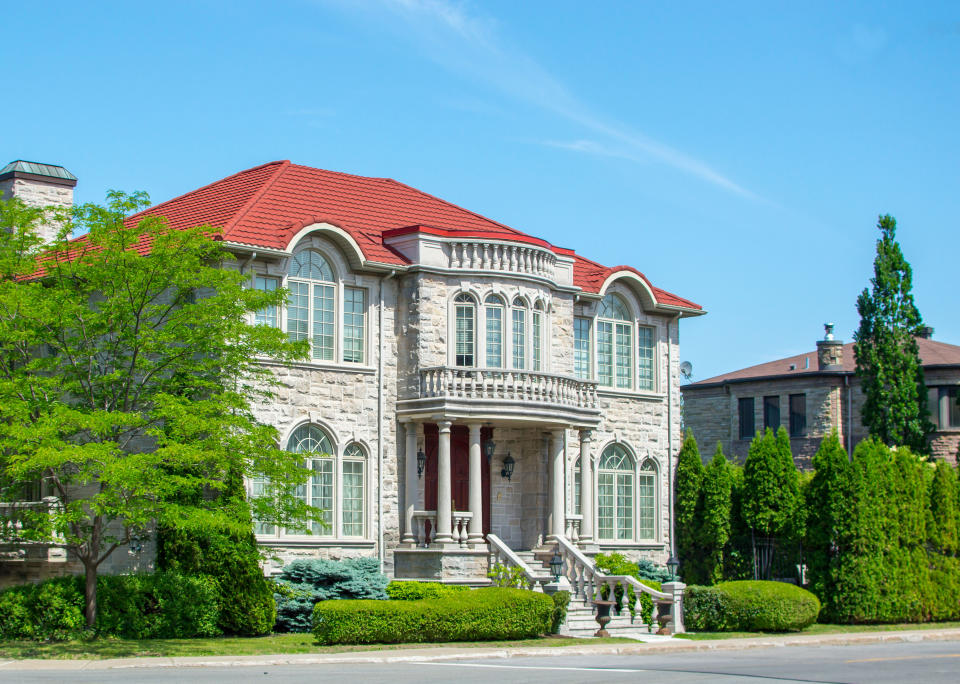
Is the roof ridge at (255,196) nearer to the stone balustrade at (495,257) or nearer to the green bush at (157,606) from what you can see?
the stone balustrade at (495,257)

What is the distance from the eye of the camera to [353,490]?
3023 centimetres

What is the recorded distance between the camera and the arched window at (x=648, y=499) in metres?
36.2

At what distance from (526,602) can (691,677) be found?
6962 mm

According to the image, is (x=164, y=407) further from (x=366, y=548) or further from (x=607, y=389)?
(x=607, y=389)

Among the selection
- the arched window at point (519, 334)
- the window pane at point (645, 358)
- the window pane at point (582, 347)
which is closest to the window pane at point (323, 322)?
the arched window at point (519, 334)

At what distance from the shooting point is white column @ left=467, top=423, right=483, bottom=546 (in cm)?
3011

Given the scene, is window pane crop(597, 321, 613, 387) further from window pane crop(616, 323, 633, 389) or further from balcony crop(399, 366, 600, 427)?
balcony crop(399, 366, 600, 427)

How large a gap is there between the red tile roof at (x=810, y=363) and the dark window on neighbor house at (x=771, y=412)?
1014mm

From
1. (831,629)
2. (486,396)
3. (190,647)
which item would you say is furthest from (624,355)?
(190,647)

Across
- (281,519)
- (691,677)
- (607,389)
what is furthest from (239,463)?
(607,389)

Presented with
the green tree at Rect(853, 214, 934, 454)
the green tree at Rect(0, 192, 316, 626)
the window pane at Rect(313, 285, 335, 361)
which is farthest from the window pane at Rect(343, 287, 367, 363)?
the green tree at Rect(853, 214, 934, 454)

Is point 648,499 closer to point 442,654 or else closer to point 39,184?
point 442,654

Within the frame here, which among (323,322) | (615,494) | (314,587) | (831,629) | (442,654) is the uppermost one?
(323,322)

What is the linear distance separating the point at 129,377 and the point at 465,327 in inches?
353
